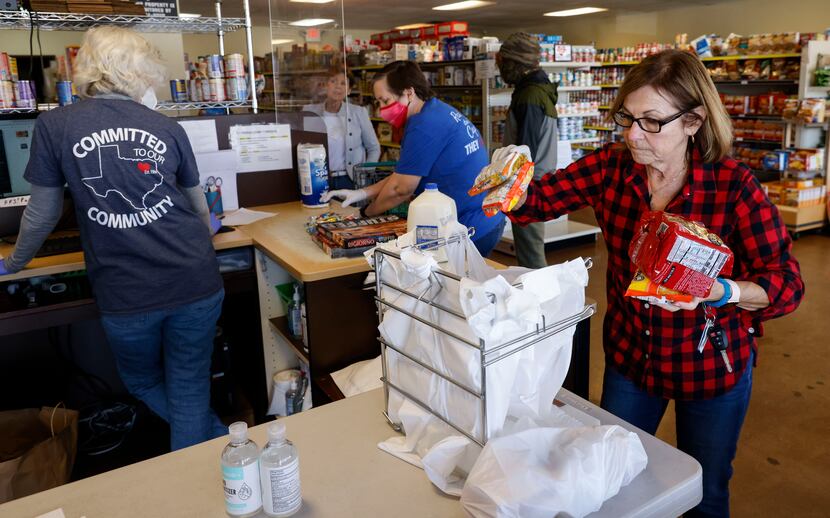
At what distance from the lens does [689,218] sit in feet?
4.99

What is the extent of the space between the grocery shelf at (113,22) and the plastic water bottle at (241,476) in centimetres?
285

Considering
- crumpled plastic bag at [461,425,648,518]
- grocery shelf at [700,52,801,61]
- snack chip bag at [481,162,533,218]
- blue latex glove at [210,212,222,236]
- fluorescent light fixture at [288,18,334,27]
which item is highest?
fluorescent light fixture at [288,18,334,27]

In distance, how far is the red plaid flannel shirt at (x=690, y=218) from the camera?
58.2 inches

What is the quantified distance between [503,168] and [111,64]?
129 cm

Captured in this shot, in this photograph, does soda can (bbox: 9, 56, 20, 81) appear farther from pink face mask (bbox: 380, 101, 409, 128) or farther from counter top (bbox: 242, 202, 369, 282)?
pink face mask (bbox: 380, 101, 409, 128)

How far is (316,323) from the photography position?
7.52ft

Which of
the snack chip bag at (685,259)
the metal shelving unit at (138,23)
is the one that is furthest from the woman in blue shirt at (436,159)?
the snack chip bag at (685,259)

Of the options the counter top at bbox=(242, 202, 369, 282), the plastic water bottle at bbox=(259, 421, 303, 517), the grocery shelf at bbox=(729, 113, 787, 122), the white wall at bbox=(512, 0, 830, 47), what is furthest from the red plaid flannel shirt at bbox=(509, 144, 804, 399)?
the white wall at bbox=(512, 0, 830, 47)

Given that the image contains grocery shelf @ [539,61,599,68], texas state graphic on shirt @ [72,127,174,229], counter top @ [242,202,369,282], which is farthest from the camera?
grocery shelf @ [539,61,599,68]

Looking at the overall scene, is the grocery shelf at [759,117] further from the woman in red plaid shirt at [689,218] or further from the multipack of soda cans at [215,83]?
the woman in red plaid shirt at [689,218]

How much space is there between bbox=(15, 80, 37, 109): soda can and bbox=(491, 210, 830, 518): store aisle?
3069 mm

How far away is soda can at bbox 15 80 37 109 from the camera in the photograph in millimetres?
2939

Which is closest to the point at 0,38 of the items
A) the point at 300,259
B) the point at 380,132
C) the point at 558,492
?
the point at 380,132

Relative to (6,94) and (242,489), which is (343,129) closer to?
(6,94)
